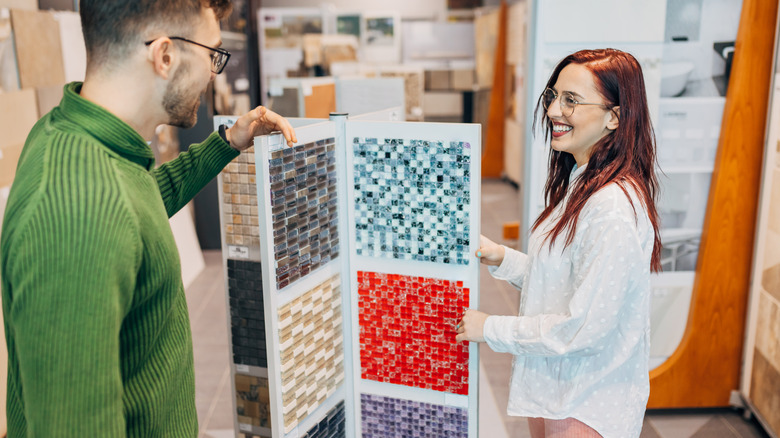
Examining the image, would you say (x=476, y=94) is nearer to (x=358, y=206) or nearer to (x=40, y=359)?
(x=358, y=206)

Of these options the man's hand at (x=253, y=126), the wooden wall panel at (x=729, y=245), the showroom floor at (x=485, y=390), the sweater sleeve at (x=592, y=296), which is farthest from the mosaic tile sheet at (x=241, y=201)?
the wooden wall panel at (x=729, y=245)

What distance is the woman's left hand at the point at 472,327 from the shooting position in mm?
1562

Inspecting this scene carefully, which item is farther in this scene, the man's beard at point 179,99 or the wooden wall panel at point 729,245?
the wooden wall panel at point 729,245

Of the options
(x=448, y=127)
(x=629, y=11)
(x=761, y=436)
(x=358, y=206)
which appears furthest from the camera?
(x=761, y=436)

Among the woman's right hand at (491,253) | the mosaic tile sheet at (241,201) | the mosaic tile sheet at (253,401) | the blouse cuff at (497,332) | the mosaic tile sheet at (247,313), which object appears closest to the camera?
the blouse cuff at (497,332)

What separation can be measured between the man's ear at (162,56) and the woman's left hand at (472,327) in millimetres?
913

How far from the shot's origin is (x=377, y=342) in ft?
5.91

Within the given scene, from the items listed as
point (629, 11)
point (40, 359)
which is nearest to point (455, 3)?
point (629, 11)

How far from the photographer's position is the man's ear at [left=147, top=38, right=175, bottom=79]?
1074 millimetres

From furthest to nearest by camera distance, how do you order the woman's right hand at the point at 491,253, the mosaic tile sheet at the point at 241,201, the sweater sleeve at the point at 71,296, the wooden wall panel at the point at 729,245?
1. the wooden wall panel at the point at 729,245
2. the mosaic tile sheet at the point at 241,201
3. the woman's right hand at the point at 491,253
4. the sweater sleeve at the point at 71,296

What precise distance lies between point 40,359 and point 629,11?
239 centimetres

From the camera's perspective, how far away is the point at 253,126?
5.28 ft

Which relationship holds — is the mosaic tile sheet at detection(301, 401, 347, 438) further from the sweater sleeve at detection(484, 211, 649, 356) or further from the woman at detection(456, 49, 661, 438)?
the sweater sleeve at detection(484, 211, 649, 356)

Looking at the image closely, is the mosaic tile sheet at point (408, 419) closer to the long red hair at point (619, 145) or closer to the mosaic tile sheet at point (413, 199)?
the mosaic tile sheet at point (413, 199)
